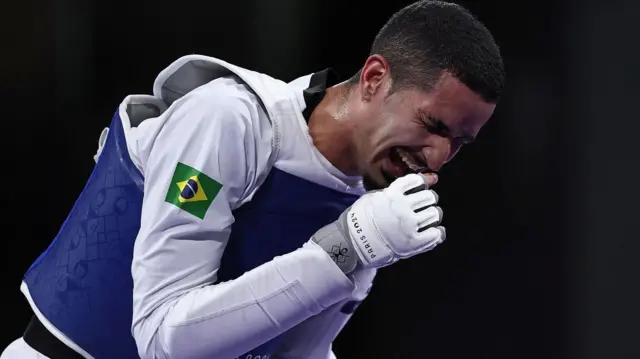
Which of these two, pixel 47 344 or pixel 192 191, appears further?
pixel 47 344

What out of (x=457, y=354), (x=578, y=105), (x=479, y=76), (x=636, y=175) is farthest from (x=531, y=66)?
(x=479, y=76)

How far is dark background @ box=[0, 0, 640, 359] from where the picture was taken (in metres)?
2.54

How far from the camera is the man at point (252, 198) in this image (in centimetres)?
135

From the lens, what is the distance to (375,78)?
1.55 meters

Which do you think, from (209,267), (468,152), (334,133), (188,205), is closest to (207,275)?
(209,267)

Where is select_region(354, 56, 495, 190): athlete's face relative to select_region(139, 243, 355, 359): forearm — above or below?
above

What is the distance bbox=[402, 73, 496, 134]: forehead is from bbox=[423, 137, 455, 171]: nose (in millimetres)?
35

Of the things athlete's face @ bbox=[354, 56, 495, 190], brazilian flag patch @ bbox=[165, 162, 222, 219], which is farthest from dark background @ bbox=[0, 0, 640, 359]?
brazilian flag patch @ bbox=[165, 162, 222, 219]

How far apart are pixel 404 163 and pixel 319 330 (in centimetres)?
45

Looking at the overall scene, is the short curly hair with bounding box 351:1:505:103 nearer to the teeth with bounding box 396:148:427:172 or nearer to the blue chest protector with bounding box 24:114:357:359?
the teeth with bounding box 396:148:427:172

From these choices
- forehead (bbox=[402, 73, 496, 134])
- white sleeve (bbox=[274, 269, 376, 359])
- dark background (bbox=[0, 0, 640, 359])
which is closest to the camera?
forehead (bbox=[402, 73, 496, 134])

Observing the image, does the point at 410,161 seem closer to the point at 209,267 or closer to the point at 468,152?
the point at 209,267

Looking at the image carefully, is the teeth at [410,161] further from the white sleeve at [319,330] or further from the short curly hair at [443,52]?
the white sleeve at [319,330]

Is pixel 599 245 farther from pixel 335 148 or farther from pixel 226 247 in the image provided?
pixel 226 247
